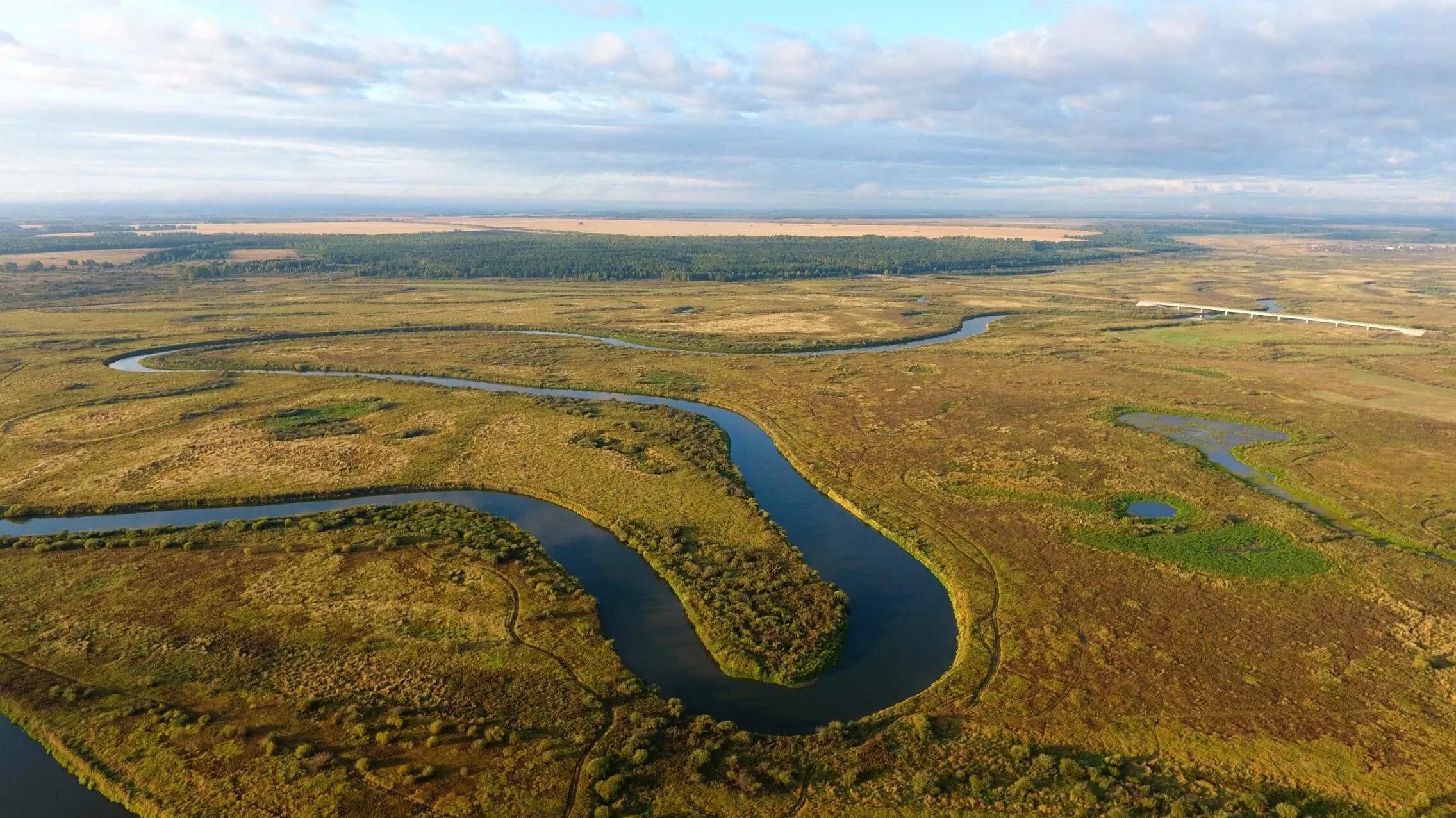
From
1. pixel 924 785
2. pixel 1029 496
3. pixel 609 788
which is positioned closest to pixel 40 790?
pixel 609 788

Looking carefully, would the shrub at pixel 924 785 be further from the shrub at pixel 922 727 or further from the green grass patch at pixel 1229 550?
the green grass patch at pixel 1229 550

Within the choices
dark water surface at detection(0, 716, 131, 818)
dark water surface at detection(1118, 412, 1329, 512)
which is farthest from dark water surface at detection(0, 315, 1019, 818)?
dark water surface at detection(1118, 412, 1329, 512)

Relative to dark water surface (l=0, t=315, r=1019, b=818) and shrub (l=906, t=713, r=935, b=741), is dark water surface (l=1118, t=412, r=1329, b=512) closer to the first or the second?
dark water surface (l=0, t=315, r=1019, b=818)

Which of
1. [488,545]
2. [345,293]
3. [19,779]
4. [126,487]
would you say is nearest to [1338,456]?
[488,545]

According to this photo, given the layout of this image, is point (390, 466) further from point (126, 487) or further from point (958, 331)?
point (958, 331)

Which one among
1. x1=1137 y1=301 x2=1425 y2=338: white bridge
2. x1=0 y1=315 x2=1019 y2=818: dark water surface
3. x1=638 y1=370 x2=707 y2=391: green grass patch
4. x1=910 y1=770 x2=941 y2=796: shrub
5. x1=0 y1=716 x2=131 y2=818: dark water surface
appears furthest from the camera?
x1=1137 y1=301 x2=1425 y2=338: white bridge

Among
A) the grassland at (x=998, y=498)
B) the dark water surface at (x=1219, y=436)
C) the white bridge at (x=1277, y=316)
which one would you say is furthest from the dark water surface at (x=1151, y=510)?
the white bridge at (x=1277, y=316)

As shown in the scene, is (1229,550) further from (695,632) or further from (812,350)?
(812,350)
